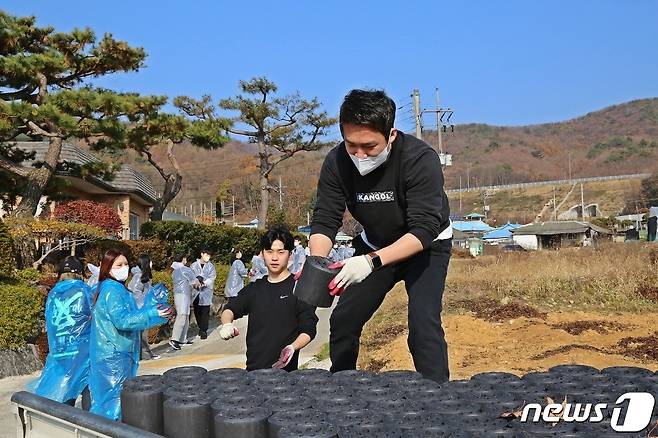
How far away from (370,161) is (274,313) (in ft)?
4.80

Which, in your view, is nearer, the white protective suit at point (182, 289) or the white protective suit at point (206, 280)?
the white protective suit at point (182, 289)

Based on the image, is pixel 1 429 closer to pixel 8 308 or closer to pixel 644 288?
pixel 8 308

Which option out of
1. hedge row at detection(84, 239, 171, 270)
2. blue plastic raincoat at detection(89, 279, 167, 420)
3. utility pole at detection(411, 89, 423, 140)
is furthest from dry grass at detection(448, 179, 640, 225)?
blue plastic raincoat at detection(89, 279, 167, 420)

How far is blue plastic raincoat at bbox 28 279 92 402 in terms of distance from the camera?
17.7 feet

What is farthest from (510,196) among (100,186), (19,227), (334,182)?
(334,182)

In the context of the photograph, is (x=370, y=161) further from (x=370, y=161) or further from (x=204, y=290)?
(x=204, y=290)

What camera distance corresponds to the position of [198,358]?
10648mm

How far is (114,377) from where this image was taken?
485 centimetres

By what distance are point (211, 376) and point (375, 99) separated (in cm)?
155

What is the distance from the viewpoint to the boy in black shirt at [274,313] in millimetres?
4547

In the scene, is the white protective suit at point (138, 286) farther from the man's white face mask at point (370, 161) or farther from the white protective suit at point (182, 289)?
the man's white face mask at point (370, 161)

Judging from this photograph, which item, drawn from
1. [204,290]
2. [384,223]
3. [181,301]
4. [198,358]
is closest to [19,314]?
[198,358]

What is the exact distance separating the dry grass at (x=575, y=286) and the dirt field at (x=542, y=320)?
0.07 ft

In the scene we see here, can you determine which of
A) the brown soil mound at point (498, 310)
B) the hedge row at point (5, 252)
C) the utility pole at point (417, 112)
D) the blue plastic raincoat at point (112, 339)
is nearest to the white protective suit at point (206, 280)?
the hedge row at point (5, 252)
